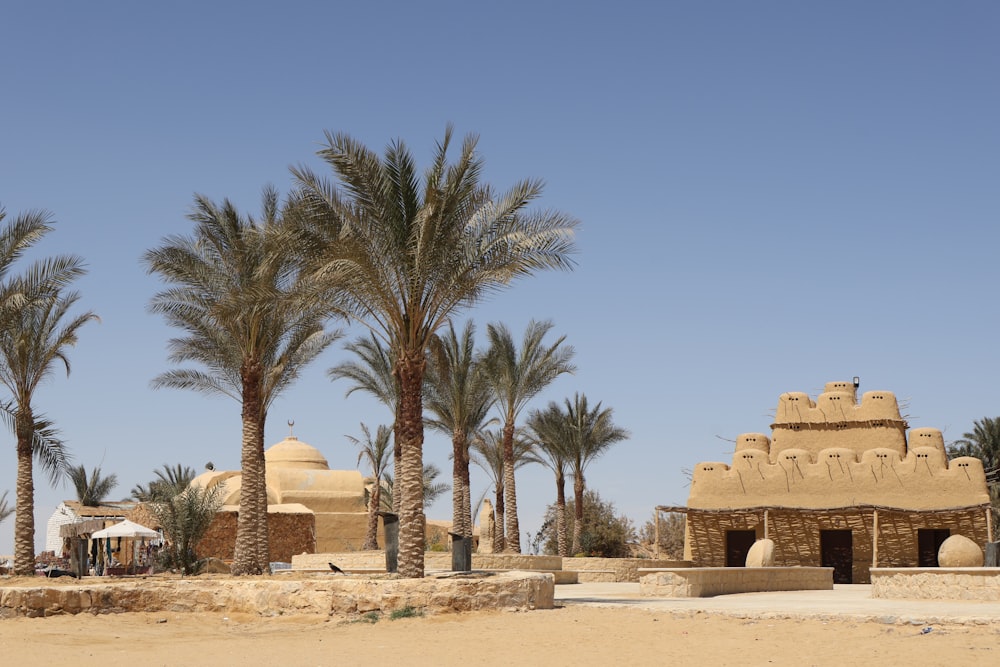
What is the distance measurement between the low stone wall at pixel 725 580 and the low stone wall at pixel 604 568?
675 cm

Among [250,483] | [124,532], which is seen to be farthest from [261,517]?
[124,532]

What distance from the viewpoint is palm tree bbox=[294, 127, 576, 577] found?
51.3 ft

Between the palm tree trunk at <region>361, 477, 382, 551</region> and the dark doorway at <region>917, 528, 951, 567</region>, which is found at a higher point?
the palm tree trunk at <region>361, 477, 382, 551</region>

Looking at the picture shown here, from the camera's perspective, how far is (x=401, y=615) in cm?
1348

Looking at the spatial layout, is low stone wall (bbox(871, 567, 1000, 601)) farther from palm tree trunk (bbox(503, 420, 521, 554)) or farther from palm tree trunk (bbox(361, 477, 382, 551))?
palm tree trunk (bbox(361, 477, 382, 551))

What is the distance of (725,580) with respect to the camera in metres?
19.6

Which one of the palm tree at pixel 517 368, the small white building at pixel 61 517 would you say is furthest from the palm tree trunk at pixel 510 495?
the small white building at pixel 61 517

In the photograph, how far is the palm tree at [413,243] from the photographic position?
51.3 feet

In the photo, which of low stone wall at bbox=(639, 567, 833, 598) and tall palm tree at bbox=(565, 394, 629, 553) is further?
tall palm tree at bbox=(565, 394, 629, 553)

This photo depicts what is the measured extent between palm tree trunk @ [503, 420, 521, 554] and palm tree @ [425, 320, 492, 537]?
1107 mm

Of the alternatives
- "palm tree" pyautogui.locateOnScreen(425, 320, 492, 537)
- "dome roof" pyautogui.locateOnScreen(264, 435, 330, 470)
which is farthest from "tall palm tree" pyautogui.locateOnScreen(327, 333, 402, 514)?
"dome roof" pyautogui.locateOnScreen(264, 435, 330, 470)

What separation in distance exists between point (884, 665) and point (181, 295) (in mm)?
14633

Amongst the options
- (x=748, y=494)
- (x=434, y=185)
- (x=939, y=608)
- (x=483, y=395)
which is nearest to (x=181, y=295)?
(x=434, y=185)

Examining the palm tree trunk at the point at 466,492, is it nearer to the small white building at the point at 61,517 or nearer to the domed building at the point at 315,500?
the domed building at the point at 315,500
